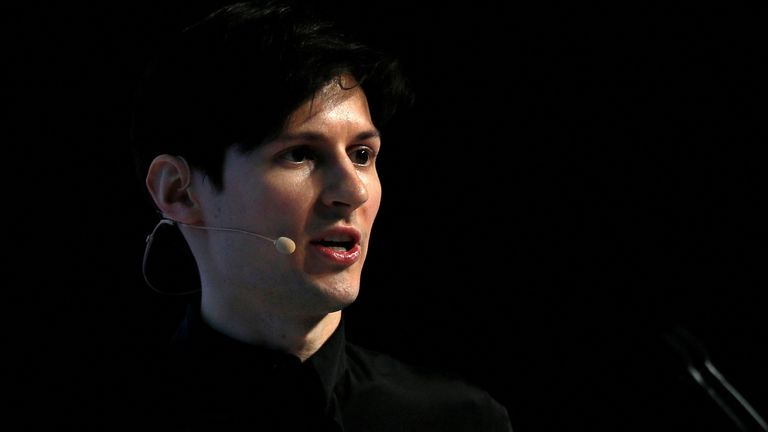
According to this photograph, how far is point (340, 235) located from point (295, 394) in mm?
313

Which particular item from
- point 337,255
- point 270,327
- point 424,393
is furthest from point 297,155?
point 424,393

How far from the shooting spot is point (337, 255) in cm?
146

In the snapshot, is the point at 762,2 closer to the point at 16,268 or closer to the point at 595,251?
the point at 595,251

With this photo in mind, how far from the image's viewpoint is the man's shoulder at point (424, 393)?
161 centimetres

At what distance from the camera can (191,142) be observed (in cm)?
151

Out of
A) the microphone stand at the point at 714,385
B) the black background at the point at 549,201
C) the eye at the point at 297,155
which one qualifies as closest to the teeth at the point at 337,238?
the eye at the point at 297,155

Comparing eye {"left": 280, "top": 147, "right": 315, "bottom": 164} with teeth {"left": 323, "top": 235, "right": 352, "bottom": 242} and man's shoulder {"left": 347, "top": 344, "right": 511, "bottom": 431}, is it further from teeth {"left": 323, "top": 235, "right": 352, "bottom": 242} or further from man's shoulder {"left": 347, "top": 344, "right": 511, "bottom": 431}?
man's shoulder {"left": 347, "top": 344, "right": 511, "bottom": 431}

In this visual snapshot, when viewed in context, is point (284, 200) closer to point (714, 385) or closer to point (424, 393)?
point (424, 393)

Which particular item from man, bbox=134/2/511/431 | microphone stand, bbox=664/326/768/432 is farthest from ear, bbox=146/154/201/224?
microphone stand, bbox=664/326/768/432

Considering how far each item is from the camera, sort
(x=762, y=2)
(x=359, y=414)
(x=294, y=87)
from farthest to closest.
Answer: (x=762, y=2)
(x=359, y=414)
(x=294, y=87)

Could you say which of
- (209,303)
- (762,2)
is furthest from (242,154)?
(762,2)

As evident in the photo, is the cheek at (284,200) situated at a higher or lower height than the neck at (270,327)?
higher

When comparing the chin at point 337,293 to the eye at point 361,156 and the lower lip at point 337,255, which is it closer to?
the lower lip at point 337,255

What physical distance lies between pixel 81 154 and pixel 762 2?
201 cm
